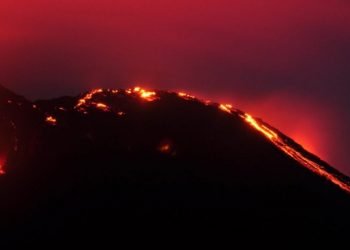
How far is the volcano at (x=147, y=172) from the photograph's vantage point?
80.6 feet

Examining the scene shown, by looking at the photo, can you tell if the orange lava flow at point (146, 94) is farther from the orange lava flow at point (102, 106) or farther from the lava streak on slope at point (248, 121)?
the orange lava flow at point (102, 106)

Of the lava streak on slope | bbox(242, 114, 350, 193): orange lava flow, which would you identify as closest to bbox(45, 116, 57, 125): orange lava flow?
the lava streak on slope

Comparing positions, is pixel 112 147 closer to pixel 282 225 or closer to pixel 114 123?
pixel 114 123

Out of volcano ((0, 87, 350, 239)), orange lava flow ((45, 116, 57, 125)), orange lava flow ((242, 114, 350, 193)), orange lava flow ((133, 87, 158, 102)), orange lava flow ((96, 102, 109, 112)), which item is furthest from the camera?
orange lava flow ((133, 87, 158, 102))

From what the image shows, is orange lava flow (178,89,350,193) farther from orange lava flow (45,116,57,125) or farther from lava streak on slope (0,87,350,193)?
orange lava flow (45,116,57,125)

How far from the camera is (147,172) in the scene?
87.0 feet

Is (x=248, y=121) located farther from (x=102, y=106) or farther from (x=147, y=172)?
(x=147, y=172)

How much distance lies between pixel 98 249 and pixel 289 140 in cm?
1123

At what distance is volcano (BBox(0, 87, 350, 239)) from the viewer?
24578 mm

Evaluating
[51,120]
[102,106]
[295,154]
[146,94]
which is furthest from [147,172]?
[295,154]

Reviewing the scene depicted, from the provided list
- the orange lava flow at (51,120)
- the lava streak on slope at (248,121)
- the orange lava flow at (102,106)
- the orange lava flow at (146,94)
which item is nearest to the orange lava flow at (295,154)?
the lava streak on slope at (248,121)

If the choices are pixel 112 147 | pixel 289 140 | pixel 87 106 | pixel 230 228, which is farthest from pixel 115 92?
pixel 230 228

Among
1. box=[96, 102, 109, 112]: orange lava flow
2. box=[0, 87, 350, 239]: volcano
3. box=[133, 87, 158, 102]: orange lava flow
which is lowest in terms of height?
box=[0, 87, 350, 239]: volcano

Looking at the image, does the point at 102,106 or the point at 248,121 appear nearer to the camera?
the point at 102,106
